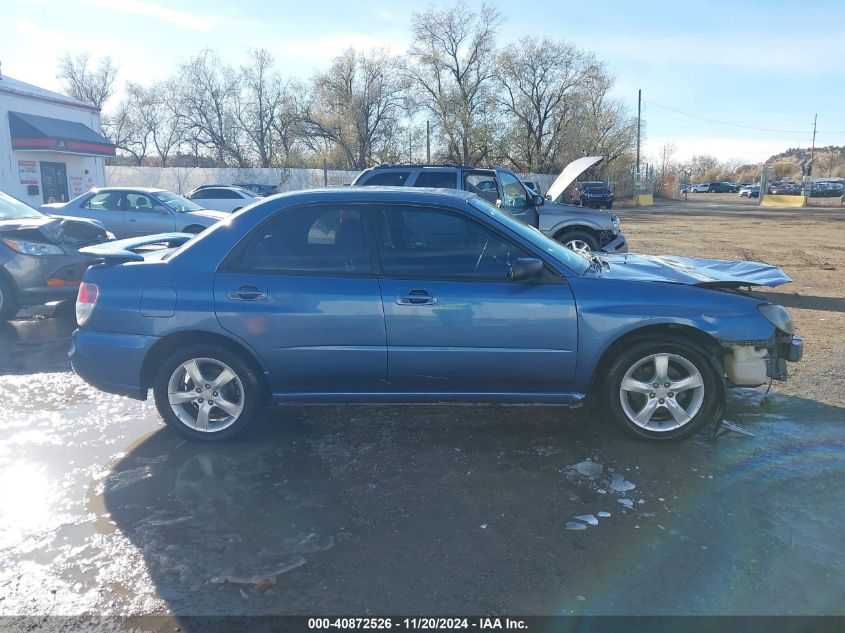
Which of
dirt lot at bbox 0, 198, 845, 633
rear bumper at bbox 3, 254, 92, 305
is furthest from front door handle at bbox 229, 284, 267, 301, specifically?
rear bumper at bbox 3, 254, 92, 305

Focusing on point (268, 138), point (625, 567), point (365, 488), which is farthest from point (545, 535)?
point (268, 138)

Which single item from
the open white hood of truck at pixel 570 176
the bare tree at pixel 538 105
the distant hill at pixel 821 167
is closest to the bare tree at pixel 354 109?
the bare tree at pixel 538 105

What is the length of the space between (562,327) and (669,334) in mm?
728

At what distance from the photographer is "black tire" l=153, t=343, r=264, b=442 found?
4082 millimetres

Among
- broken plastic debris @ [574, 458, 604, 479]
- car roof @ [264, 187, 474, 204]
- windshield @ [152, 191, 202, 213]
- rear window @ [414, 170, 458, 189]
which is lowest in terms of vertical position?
broken plastic debris @ [574, 458, 604, 479]

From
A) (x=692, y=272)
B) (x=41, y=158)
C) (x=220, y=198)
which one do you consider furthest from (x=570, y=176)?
(x=41, y=158)

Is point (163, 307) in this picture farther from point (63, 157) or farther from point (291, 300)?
point (63, 157)

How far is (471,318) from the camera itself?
12.8ft

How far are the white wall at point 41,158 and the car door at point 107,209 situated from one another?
21.3 ft

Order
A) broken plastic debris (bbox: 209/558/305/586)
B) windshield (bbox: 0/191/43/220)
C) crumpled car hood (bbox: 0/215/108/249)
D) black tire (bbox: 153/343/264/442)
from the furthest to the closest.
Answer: windshield (bbox: 0/191/43/220)
crumpled car hood (bbox: 0/215/108/249)
black tire (bbox: 153/343/264/442)
broken plastic debris (bbox: 209/558/305/586)

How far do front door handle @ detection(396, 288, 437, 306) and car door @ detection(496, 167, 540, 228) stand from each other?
19.9ft

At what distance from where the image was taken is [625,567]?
2.86 m

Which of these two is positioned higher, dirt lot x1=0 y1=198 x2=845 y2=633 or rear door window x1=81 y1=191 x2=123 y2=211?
rear door window x1=81 y1=191 x2=123 y2=211

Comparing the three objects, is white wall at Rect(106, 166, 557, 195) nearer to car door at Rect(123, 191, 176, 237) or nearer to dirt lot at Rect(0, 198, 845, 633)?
car door at Rect(123, 191, 176, 237)
